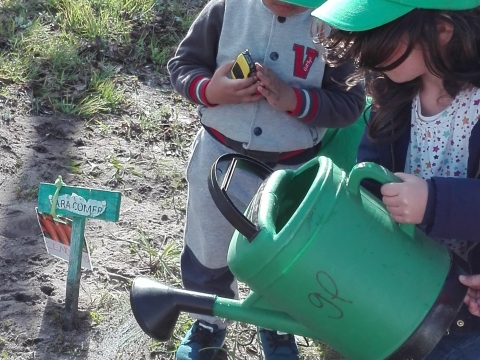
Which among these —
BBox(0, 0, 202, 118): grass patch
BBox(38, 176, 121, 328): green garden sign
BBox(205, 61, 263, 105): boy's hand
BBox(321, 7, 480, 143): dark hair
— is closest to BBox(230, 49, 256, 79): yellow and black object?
BBox(205, 61, 263, 105): boy's hand

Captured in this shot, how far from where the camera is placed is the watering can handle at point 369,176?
1.43m

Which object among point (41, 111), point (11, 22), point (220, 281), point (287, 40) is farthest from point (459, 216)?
point (11, 22)

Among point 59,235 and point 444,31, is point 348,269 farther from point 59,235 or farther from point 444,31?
point 59,235

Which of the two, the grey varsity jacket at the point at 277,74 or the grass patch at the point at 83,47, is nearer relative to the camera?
the grey varsity jacket at the point at 277,74

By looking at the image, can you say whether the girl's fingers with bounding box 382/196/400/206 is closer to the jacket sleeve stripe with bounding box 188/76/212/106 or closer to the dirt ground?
the jacket sleeve stripe with bounding box 188/76/212/106

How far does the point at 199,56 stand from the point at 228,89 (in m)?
0.20

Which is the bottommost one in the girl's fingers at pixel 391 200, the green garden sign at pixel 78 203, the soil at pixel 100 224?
the soil at pixel 100 224

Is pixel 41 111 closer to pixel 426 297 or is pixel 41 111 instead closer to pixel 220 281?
pixel 220 281

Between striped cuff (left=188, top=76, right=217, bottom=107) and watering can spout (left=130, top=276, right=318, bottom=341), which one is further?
striped cuff (left=188, top=76, right=217, bottom=107)

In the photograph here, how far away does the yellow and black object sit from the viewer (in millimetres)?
1972

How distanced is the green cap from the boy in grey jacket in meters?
0.51

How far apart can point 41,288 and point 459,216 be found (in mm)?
1400

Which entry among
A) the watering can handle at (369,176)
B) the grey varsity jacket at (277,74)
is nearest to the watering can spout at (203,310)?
the watering can handle at (369,176)

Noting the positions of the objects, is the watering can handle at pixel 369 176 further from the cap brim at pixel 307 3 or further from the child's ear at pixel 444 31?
the cap brim at pixel 307 3
